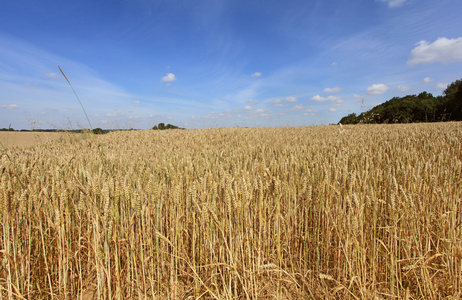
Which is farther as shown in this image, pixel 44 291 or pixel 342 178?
pixel 342 178

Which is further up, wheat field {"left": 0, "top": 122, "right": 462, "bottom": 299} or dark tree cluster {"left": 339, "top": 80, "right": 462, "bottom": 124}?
dark tree cluster {"left": 339, "top": 80, "right": 462, "bottom": 124}

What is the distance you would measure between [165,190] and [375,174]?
2285 millimetres

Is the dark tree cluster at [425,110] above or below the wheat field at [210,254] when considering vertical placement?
above

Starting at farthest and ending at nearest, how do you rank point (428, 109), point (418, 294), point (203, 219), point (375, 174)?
1. point (428, 109)
2. point (375, 174)
3. point (203, 219)
4. point (418, 294)

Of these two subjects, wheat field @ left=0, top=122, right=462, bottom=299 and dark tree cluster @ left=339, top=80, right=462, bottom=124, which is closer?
wheat field @ left=0, top=122, right=462, bottom=299

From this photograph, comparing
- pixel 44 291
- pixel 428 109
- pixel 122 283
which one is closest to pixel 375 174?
pixel 122 283

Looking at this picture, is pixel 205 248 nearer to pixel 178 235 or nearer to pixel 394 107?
pixel 178 235

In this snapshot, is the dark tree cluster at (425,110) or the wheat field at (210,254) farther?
the dark tree cluster at (425,110)

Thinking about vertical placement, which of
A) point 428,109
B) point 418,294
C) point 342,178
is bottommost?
point 418,294

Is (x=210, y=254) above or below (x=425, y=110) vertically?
below

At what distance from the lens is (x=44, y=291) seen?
1.46 m

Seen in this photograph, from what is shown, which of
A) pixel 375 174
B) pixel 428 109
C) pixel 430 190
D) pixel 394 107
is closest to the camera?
pixel 430 190

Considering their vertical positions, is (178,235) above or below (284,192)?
below

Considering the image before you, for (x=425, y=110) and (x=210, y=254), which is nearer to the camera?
(x=210, y=254)
